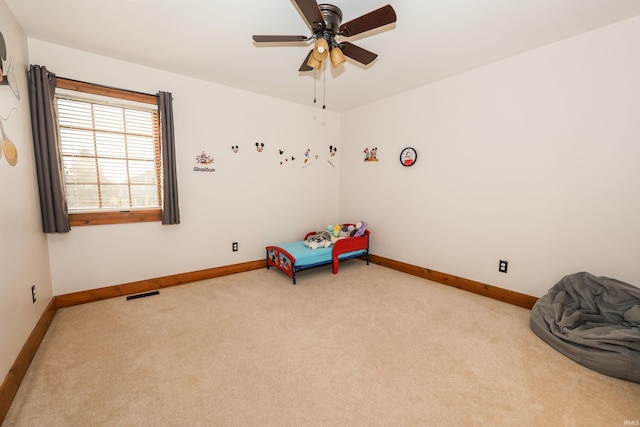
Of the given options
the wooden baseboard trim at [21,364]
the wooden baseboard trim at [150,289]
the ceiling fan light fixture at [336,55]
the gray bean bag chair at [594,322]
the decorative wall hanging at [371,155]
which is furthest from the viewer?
the decorative wall hanging at [371,155]

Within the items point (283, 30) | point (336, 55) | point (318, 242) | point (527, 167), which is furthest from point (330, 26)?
point (318, 242)

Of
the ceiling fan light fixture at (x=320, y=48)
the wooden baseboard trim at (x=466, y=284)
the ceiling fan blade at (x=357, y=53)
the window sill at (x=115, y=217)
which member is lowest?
the wooden baseboard trim at (x=466, y=284)

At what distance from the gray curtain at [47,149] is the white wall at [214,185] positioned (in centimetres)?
24

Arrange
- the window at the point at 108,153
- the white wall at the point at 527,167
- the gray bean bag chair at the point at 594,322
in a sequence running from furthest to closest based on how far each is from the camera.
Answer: the window at the point at 108,153
the white wall at the point at 527,167
the gray bean bag chair at the point at 594,322

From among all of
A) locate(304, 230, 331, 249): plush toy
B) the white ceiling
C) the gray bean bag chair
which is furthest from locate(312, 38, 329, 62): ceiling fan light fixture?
the gray bean bag chair

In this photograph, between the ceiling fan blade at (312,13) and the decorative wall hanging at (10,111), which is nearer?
the ceiling fan blade at (312,13)

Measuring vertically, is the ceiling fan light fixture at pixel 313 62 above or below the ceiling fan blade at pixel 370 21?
below

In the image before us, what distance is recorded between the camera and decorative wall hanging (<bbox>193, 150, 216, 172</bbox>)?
336cm

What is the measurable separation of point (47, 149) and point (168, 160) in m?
0.98

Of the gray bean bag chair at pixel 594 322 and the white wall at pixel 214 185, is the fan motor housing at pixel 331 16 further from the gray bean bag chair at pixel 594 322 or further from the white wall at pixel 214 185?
the gray bean bag chair at pixel 594 322

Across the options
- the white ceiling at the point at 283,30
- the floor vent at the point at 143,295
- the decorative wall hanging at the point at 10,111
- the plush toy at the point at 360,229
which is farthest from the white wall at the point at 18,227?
→ the plush toy at the point at 360,229

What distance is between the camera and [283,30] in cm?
228

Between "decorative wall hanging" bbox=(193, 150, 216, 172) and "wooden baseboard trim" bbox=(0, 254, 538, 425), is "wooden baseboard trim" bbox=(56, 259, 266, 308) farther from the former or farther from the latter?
"decorative wall hanging" bbox=(193, 150, 216, 172)

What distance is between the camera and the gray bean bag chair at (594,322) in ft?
5.60
